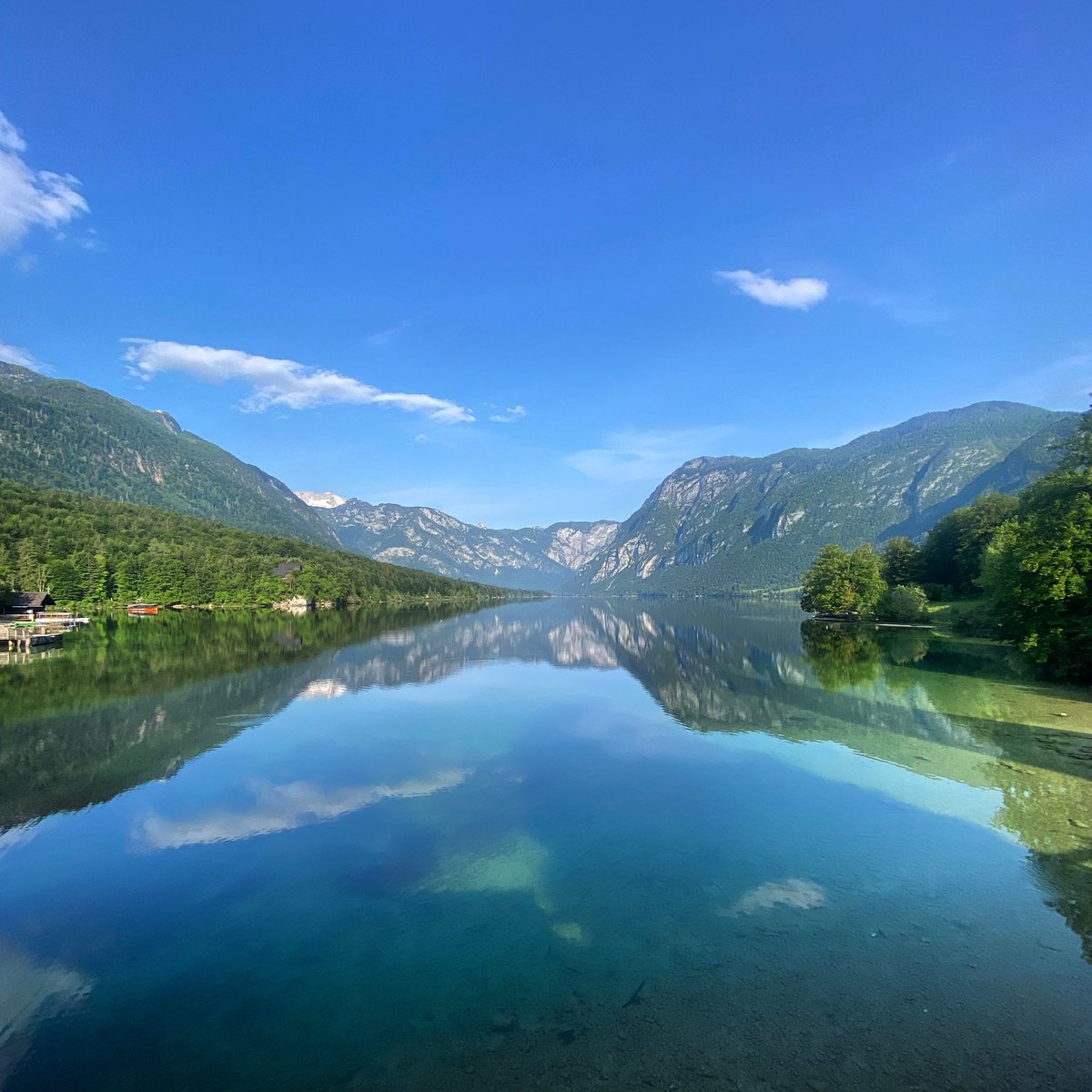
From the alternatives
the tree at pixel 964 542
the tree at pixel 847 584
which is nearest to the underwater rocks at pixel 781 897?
the tree at pixel 964 542

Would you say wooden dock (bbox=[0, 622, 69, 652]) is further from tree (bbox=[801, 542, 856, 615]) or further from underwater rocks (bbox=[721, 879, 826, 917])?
tree (bbox=[801, 542, 856, 615])

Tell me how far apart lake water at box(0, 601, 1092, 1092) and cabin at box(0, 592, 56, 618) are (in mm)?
81497

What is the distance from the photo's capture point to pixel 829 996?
9062 millimetres

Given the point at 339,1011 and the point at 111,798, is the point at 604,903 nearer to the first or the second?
the point at 339,1011

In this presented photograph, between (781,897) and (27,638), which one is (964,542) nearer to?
(781,897)

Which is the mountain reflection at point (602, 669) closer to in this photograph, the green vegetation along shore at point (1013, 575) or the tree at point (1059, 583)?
the tree at point (1059, 583)

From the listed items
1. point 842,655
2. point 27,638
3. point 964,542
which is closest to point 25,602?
point 27,638

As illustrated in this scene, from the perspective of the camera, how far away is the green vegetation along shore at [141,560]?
11506cm

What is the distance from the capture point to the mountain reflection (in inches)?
677

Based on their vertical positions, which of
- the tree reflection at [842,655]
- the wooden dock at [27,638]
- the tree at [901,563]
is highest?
the tree at [901,563]

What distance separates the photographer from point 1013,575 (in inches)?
1743

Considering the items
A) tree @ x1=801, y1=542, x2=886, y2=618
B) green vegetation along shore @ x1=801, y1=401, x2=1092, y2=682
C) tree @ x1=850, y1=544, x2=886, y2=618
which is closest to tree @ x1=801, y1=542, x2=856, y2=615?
tree @ x1=801, y1=542, x2=886, y2=618

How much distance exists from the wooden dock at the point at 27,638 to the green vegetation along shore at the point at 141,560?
93.5 ft

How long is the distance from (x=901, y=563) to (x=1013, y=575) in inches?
2966
